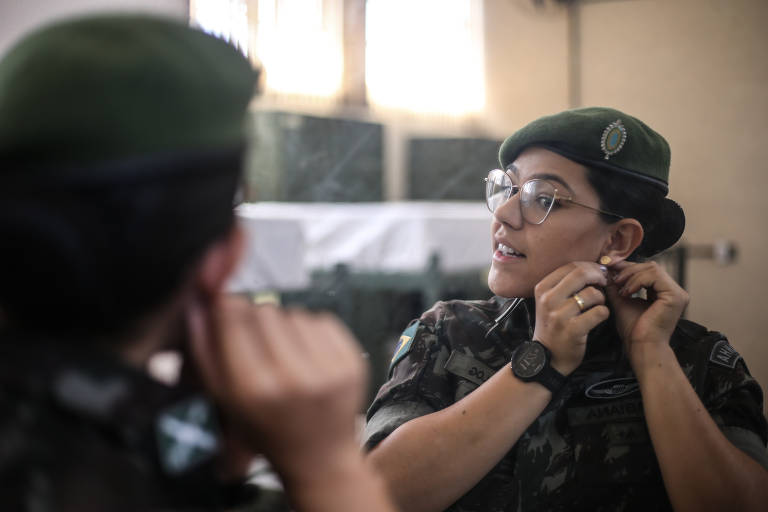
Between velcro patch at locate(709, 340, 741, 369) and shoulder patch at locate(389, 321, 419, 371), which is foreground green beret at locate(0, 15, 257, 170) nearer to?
shoulder patch at locate(389, 321, 419, 371)

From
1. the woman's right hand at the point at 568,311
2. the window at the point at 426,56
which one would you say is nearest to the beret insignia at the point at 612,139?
the woman's right hand at the point at 568,311

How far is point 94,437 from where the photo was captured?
1.68ft

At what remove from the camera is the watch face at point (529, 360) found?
3.64ft

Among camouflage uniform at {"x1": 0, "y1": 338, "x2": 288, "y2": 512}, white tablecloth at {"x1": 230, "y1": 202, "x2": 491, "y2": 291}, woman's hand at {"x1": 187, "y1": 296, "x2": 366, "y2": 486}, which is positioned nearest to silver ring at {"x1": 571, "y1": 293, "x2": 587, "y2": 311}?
woman's hand at {"x1": 187, "y1": 296, "x2": 366, "y2": 486}

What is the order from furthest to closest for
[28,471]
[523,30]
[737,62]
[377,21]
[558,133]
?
[377,21] < [523,30] < [737,62] < [558,133] < [28,471]

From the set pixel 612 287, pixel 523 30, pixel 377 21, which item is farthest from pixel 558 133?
pixel 377 21

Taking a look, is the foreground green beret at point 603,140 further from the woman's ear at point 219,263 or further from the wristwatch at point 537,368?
the woman's ear at point 219,263

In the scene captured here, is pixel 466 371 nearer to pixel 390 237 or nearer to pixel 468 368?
pixel 468 368

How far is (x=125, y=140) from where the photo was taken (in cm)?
49

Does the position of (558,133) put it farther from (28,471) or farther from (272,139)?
(272,139)

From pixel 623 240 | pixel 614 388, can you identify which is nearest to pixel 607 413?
pixel 614 388

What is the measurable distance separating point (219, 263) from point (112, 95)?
17 centimetres

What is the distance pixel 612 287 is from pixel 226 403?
3.11 feet

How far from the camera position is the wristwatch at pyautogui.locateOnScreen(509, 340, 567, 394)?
111cm
